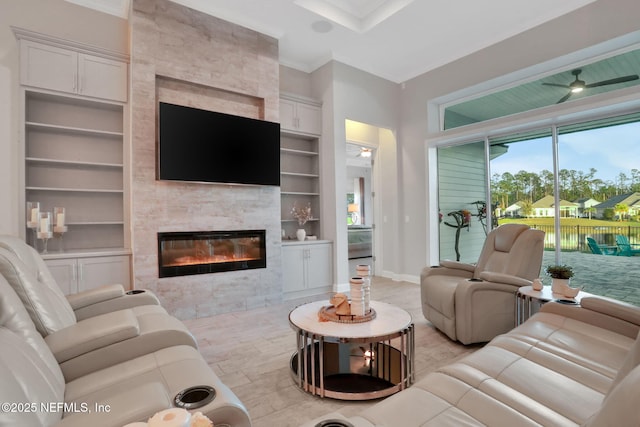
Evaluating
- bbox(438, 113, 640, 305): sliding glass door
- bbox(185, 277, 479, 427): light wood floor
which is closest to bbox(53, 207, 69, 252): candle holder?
bbox(185, 277, 479, 427): light wood floor

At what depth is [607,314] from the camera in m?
1.91

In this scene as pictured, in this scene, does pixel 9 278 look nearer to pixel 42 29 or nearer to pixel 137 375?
pixel 137 375

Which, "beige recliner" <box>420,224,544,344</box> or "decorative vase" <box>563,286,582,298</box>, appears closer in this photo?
"decorative vase" <box>563,286,582,298</box>

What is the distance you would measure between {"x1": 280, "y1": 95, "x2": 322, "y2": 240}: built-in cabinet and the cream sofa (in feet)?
12.2

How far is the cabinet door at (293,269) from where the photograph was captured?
4.64 meters

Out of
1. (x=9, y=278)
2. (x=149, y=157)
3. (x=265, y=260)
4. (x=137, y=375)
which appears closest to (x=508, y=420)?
(x=137, y=375)

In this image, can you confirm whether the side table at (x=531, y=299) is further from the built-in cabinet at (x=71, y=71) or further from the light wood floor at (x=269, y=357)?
the built-in cabinet at (x=71, y=71)

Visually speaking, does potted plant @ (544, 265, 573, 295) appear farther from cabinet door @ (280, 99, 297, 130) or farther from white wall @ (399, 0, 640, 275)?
cabinet door @ (280, 99, 297, 130)

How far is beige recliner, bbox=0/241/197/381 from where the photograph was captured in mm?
1476

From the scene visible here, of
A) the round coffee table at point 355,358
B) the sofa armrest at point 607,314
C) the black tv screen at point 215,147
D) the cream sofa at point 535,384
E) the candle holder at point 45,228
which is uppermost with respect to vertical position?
the black tv screen at point 215,147

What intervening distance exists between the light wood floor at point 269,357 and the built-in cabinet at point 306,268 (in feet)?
1.34

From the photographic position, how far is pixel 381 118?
561 cm

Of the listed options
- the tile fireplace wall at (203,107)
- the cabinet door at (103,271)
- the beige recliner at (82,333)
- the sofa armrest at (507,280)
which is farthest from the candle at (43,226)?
the sofa armrest at (507,280)

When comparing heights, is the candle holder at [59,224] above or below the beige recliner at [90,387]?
above
